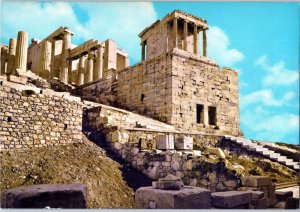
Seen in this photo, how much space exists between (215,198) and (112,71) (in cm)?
1361

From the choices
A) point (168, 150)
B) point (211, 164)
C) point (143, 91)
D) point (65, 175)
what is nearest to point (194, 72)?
point (143, 91)

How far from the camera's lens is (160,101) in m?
14.2

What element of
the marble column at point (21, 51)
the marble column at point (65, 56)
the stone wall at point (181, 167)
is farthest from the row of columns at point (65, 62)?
the stone wall at point (181, 167)

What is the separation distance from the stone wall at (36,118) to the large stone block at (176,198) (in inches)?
133

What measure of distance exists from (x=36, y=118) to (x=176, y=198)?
445 cm

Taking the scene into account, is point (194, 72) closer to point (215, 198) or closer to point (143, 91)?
point (143, 91)

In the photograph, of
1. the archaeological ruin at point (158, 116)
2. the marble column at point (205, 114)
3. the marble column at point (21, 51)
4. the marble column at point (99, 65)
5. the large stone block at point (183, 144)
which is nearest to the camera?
the archaeological ruin at point (158, 116)

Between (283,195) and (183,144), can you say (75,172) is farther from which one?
(283,195)

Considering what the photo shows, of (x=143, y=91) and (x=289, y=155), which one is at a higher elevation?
(x=143, y=91)

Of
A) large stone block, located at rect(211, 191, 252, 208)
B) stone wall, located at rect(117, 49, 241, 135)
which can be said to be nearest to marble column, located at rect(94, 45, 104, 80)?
stone wall, located at rect(117, 49, 241, 135)

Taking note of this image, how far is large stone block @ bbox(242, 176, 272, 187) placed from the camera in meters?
6.48

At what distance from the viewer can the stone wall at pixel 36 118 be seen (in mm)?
7281

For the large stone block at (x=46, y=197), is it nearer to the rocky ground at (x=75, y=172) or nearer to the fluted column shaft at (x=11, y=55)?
the rocky ground at (x=75, y=172)

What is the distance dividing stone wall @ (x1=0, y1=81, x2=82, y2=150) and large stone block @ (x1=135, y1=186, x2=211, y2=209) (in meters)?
3.39
